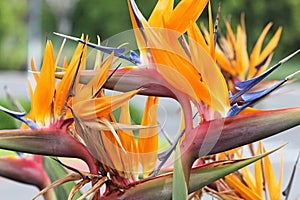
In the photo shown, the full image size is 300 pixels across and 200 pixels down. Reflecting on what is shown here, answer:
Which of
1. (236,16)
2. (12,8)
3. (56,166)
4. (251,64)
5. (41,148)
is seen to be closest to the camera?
(41,148)

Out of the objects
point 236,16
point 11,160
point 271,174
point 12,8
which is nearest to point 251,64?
point 271,174

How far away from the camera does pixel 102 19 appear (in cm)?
1449

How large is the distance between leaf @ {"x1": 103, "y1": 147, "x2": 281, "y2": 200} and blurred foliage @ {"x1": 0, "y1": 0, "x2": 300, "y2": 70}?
12.0m

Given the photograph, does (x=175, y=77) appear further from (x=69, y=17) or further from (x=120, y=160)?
(x=69, y=17)

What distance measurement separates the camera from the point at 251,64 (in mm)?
839

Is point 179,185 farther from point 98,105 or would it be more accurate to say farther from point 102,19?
point 102,19

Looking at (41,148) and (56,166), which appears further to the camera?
(56,166)

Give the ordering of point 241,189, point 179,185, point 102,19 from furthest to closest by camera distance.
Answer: point 102,19
point 241,189
point 179,185

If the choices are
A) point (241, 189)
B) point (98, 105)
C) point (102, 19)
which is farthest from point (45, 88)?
point (102, 19)

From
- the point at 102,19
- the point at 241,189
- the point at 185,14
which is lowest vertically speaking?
the point at 241,189

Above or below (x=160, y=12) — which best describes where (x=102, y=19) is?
above

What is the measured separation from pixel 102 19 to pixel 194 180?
46.4ft

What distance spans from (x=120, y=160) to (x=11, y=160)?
99mm

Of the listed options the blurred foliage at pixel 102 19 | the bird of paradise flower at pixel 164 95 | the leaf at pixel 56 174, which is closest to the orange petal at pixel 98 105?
the bird of paradise flower at pixel 164 95
